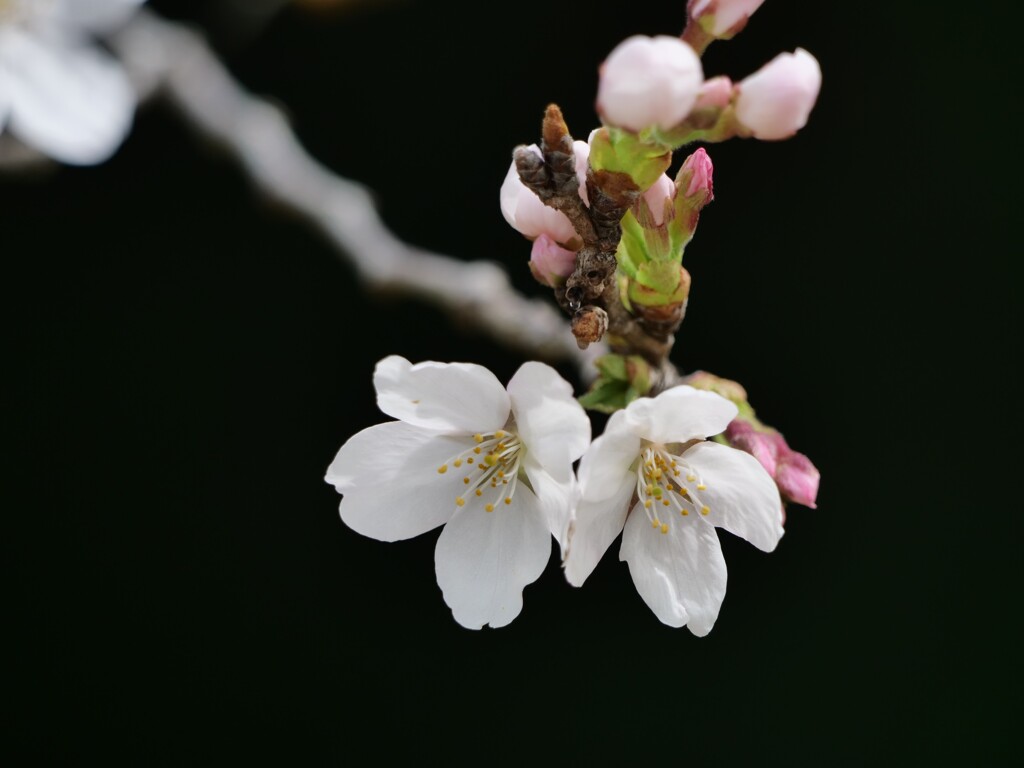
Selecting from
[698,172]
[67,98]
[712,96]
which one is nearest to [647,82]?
[712,96]

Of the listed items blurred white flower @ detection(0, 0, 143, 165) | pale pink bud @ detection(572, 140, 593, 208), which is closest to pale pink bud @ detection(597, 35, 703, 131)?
pale pink bud @ detection(572, 140, 593, 208)

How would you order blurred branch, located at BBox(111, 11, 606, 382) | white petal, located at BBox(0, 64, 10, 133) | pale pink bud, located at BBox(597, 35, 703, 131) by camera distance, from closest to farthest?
pale pink bud, located at BBox(597, 35, 703, 131), white petal, located at BBox(0, 64, 10, 133), blurred branch, located at BBox(111, 11, 606, 382)

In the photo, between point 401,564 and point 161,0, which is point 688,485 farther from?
point 161,0

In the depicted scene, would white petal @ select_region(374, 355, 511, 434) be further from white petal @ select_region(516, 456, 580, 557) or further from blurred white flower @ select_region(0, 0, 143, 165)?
blurred white flower @ select_region(0, 0, 143, 165)

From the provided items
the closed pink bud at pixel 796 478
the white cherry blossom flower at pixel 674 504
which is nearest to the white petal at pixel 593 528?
the white cherry blossom flower at pixel 674 504

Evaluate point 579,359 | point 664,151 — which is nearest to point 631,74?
point 664,151

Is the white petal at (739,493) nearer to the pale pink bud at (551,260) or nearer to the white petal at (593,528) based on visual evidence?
the white petal at (593,528)

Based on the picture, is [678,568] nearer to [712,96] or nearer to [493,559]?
[493,559]
